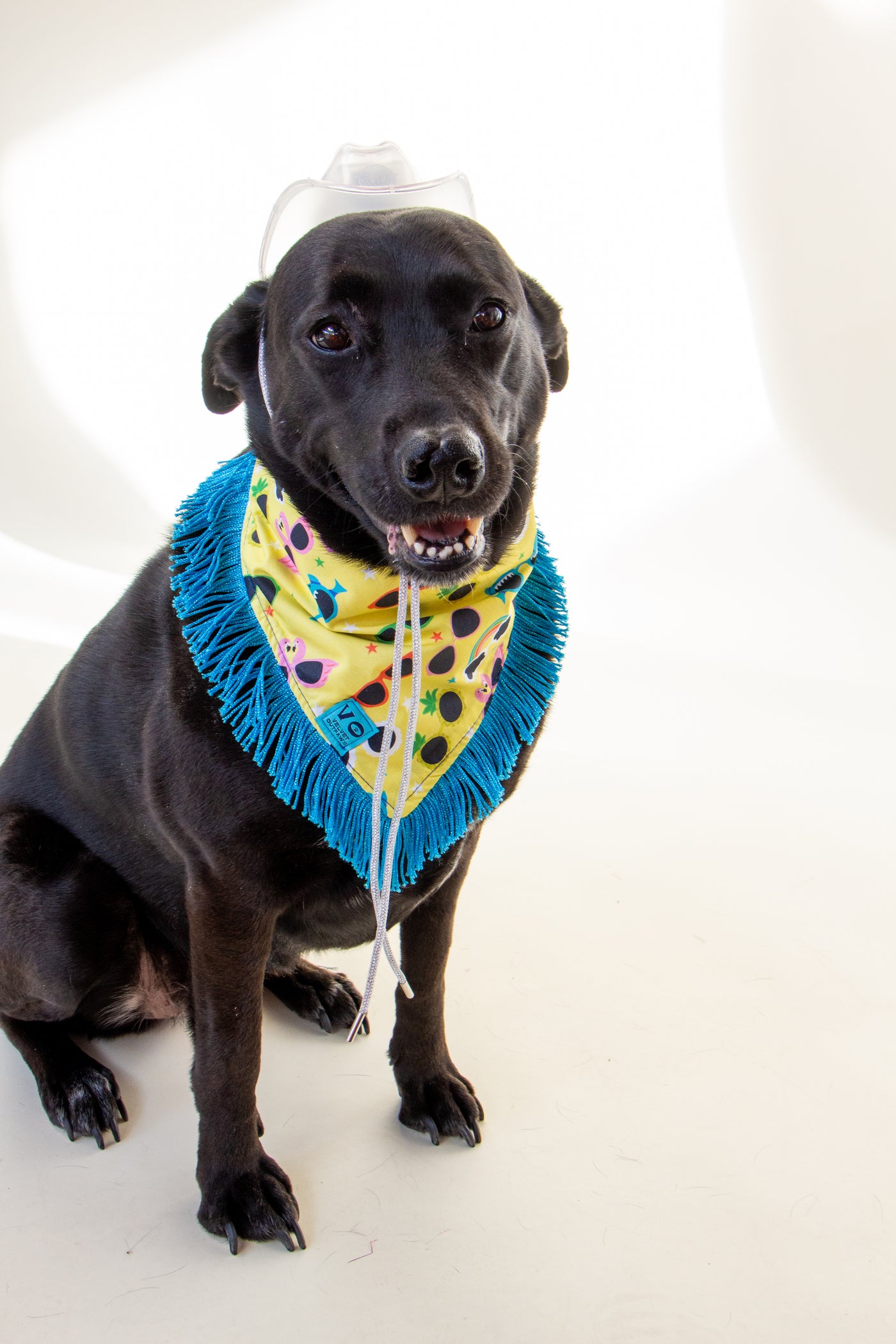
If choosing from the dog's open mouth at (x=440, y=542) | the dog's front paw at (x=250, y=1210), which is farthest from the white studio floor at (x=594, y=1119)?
the dog's open mouth at (x=440, y=542)

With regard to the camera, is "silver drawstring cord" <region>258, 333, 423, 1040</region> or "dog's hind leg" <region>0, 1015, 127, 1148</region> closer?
"silver drawstring cord" <region>258, 333, 423, 1040</region>

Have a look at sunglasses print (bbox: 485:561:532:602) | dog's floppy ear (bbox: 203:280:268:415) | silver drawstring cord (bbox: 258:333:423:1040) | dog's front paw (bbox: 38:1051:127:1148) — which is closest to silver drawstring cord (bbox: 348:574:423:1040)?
silver drawstring cord (bbox: 258:333:423:1040)

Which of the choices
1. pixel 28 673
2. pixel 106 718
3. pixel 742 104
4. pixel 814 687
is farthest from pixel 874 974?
pixel 742 104

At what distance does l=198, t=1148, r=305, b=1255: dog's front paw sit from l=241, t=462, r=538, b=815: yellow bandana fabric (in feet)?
1.92

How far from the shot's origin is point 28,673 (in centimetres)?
316

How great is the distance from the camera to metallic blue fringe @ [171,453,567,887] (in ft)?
5.15

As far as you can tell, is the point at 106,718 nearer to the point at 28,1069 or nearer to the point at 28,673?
the point at 28,1069

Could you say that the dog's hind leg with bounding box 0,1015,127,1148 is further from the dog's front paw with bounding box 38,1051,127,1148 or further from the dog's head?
the dog's head

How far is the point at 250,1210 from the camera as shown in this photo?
5.46ft

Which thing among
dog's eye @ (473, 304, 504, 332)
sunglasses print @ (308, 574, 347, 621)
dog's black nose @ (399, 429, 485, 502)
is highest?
dog's eye @ (473, 304, 504, 332)

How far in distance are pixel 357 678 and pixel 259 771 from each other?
7.5 inches

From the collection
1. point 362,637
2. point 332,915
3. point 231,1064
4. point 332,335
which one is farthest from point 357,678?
point 231,1064

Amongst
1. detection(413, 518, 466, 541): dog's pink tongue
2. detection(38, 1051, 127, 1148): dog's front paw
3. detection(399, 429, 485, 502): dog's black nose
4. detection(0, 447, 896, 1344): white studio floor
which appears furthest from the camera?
detection(38, 1051, 127, 1148): dog's front paw

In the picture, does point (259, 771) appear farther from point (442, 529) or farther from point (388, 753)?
point (442, 529)
